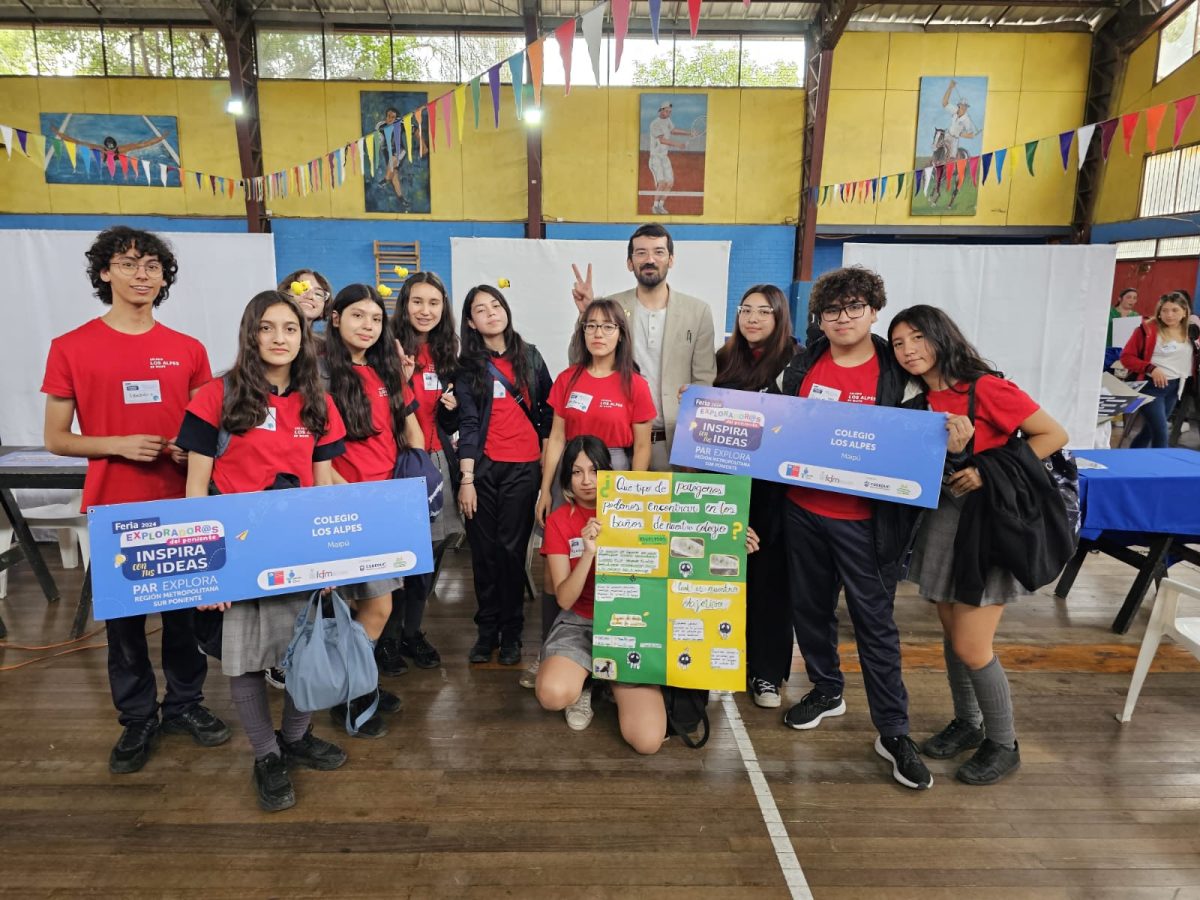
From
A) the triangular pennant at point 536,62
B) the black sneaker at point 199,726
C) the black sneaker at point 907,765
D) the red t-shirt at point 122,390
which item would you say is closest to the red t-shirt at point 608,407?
the red t-shirt at point 122,390

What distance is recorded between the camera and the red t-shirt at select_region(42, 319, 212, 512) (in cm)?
197

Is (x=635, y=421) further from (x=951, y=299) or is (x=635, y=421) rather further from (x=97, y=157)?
(x=97, y=157)

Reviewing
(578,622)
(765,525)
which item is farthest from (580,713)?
(765,525)

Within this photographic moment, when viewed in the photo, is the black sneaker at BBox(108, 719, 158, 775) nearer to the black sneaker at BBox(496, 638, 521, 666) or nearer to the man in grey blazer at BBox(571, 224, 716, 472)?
the black sneaker at BBox(496, 638, 521, 666)

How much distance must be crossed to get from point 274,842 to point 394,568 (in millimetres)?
802

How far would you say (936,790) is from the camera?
2.09m

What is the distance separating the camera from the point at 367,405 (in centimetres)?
226

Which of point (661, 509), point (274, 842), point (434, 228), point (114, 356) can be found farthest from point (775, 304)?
point (434, 228)

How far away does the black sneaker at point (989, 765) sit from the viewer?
2.10 meters

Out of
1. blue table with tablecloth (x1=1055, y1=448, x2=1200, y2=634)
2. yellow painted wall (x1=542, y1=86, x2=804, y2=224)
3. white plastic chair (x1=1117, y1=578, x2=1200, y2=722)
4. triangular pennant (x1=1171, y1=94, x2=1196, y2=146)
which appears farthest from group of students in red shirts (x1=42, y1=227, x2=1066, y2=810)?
yellow painted wall (x1=542, y1=86, x2=804, y2=224)

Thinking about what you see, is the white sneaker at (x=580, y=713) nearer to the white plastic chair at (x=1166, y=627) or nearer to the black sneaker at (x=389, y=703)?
the black sneaker at (x=389, y=703)

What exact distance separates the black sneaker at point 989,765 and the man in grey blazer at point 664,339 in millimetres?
1443

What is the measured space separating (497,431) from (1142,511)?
299 centimetres

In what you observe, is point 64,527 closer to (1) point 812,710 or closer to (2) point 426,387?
(2) point 426,387
